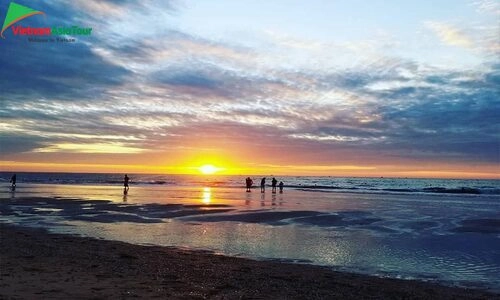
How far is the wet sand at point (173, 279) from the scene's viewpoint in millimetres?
9320

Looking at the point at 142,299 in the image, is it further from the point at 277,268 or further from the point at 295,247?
the point at 295,247

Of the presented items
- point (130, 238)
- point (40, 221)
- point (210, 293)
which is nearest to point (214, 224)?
point (130, 238)

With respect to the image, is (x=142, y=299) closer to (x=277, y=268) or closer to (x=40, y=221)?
(x=277, y=268)

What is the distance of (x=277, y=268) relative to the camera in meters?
12.6

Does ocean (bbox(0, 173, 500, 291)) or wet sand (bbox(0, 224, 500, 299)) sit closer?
wet sand (bbox(0, 224, 500, 299))

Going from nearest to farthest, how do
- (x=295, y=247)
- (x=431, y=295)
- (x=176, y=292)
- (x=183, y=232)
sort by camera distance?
(x=176, y=292), (x=431, y=295), (x=295, y=247), (x=183, y=232)

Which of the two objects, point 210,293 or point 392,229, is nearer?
point 210,293

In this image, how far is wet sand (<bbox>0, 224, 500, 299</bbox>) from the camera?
9.32m

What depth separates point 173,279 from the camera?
10.8 m

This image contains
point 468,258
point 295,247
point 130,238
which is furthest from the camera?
point 130,238

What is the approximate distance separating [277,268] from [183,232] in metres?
→ 8.82

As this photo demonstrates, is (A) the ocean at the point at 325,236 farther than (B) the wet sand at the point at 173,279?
Yes

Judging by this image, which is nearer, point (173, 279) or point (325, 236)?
point (173, 279)

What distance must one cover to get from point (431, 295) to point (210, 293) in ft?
17.0
